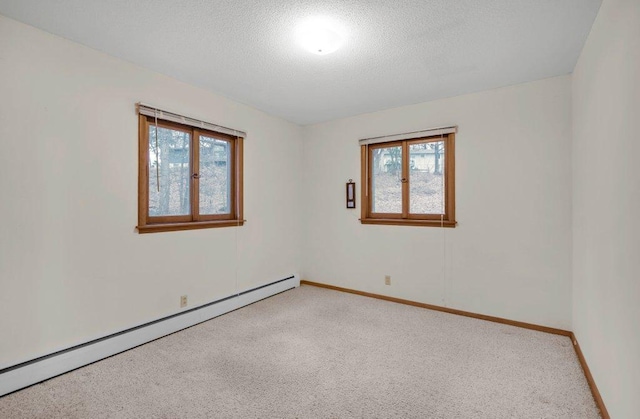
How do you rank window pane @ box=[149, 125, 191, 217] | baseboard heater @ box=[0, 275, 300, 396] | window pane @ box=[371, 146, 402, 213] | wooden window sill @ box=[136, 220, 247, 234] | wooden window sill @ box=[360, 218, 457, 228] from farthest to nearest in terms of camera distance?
1. window pane @ box=[371, 146, 402, 213]
2. wooden window sill @ box=[360, 218, 457, 228]
3. window pane @ box=[149, 125, 191, 217]
4. wooden window sill @ box=[136, 220, 247, 234]
5. baseboard heater @ box=[0, 275, 300, 396]

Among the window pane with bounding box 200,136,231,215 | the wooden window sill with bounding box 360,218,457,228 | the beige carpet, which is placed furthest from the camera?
the wooden window sill with bounding box 360,218,457,228

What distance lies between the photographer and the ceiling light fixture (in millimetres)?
2013

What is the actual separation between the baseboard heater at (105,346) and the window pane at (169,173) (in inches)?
39.8

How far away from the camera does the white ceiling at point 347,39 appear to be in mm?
1859

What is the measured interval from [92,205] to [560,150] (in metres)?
4.02

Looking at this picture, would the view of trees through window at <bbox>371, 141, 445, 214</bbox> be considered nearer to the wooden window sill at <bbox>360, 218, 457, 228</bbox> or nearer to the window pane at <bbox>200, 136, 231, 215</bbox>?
the wooden window sill at <bbox>360, 218, 457, 228</bbox>

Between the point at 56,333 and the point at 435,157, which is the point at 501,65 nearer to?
the point at 435,157

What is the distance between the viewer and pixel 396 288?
3.80m

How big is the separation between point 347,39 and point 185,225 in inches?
87.3

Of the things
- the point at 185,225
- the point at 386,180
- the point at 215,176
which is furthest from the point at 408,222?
the point at 185,225

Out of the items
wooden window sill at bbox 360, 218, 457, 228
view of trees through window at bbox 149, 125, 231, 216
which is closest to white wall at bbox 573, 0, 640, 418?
wooden window sill at bbox 360, 218, 457, 228

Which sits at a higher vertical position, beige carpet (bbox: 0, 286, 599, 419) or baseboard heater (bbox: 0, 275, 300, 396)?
baseboard heater (bbox: 0, 275, 300, 396)

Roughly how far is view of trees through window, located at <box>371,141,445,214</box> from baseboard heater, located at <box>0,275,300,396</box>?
2096 mm

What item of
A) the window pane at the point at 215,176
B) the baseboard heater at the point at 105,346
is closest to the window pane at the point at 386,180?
the window pane at the point at 215,176
